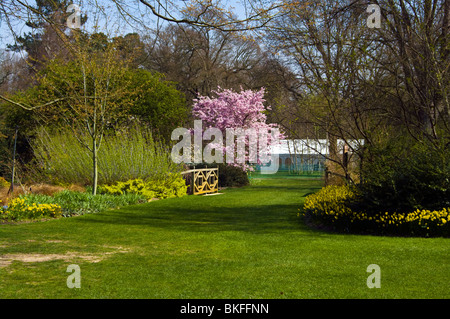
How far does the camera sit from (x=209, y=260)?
6.44m

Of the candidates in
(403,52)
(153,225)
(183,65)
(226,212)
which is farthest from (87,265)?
(183,65)

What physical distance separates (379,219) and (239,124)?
16.6 metres

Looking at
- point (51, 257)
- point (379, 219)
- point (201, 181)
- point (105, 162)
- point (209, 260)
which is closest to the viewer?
point (209, 260)

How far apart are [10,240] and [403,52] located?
8.34 meters

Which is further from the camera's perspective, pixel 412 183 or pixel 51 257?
pixel 412 183

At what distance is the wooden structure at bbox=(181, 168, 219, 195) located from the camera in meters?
17.7

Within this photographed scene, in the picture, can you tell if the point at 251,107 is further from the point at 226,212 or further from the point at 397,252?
the point at 397,252

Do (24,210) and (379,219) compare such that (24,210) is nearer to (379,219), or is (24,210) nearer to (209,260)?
(209,260)

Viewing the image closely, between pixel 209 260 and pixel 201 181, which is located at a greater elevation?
pixel 201 181

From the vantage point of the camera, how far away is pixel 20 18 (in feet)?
24.1

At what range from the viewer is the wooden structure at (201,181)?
1765 cm

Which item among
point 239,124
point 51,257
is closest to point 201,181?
point 239,124
